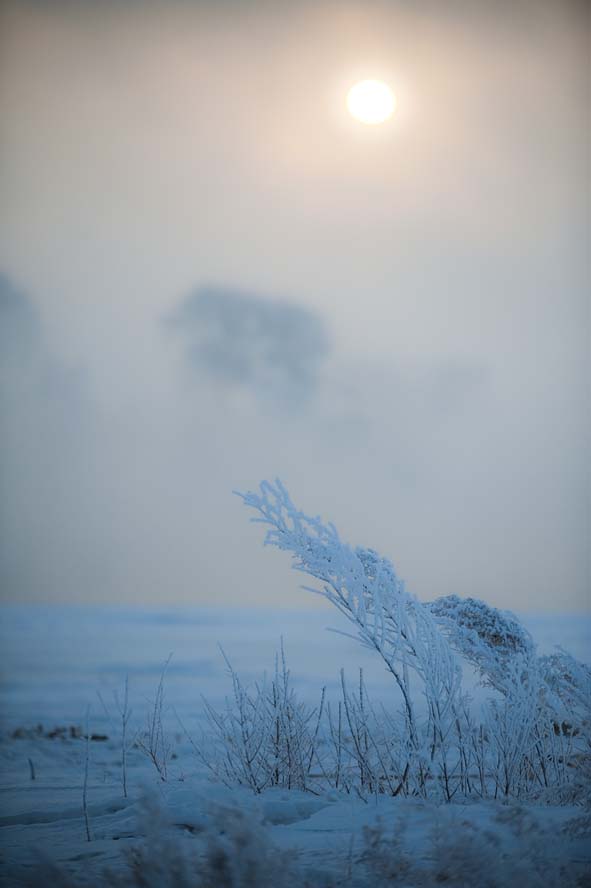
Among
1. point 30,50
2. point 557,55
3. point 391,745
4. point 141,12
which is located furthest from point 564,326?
point 30,50

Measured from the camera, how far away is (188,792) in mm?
1983

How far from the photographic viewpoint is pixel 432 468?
3.02 meters

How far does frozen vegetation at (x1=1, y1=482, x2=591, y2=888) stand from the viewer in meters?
1.60

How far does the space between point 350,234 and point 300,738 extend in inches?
72.8

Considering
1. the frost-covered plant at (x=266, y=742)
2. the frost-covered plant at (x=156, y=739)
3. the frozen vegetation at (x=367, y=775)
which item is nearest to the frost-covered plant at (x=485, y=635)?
the frozen vegetation at (x=367, y=775)

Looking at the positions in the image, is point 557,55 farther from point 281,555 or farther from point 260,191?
point 281,555

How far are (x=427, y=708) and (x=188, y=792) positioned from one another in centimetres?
69

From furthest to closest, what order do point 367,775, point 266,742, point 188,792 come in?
point 266,742
point 367,775
point 188,792

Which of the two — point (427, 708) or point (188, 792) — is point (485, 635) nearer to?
point (427, 708)

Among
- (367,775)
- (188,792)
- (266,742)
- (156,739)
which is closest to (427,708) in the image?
(367,775)

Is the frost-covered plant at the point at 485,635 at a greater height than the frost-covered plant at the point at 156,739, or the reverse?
the frost-covered plant at the point at 485,635

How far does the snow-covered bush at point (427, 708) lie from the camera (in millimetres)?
2135

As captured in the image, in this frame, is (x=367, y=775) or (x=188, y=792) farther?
(x=367, y=775)

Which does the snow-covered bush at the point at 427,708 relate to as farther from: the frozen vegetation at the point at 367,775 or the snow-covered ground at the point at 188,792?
the snow-covered ground at the point at 188,792
